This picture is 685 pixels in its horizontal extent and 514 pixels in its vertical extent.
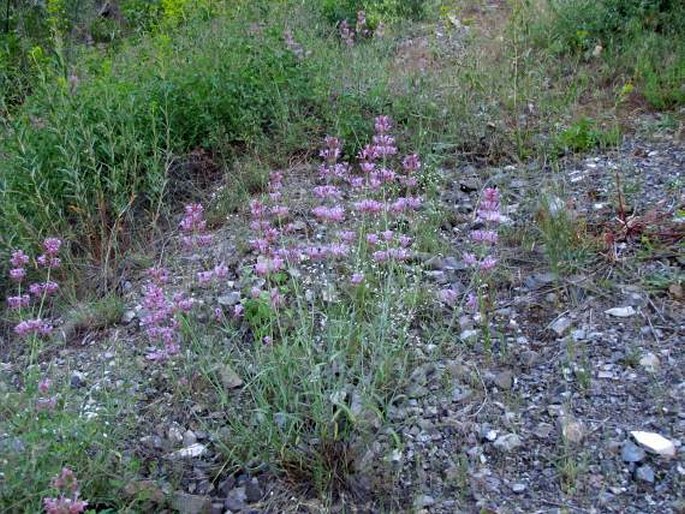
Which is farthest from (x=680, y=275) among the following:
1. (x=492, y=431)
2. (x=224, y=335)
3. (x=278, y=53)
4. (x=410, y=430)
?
(x=278, y=53)

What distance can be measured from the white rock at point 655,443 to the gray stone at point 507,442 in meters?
0.43

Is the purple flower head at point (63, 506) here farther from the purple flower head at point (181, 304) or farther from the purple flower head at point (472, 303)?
the purple flower head at point (472, 303)

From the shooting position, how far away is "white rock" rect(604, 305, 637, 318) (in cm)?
367

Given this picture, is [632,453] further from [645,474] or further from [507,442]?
[507,442]

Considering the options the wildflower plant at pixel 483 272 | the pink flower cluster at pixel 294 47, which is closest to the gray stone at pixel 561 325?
the wildflower plant at pixel 483 272

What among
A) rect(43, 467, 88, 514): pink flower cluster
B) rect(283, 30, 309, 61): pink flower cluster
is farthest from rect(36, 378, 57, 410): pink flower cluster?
rect(283, 30, 309, 61): pink flower cluster

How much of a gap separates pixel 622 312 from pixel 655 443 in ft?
2.76

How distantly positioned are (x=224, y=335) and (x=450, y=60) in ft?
11.2

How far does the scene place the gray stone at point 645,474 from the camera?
2875mm

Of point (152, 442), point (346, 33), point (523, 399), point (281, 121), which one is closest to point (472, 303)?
point (523, 399)

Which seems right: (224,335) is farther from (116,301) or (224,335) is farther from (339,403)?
(339,403)

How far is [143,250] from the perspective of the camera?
4.75 meters

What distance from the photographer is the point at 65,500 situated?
249cm

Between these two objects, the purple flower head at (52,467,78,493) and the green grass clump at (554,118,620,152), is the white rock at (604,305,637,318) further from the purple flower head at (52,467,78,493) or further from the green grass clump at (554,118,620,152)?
the purple flower head at (52,467,78,493)
